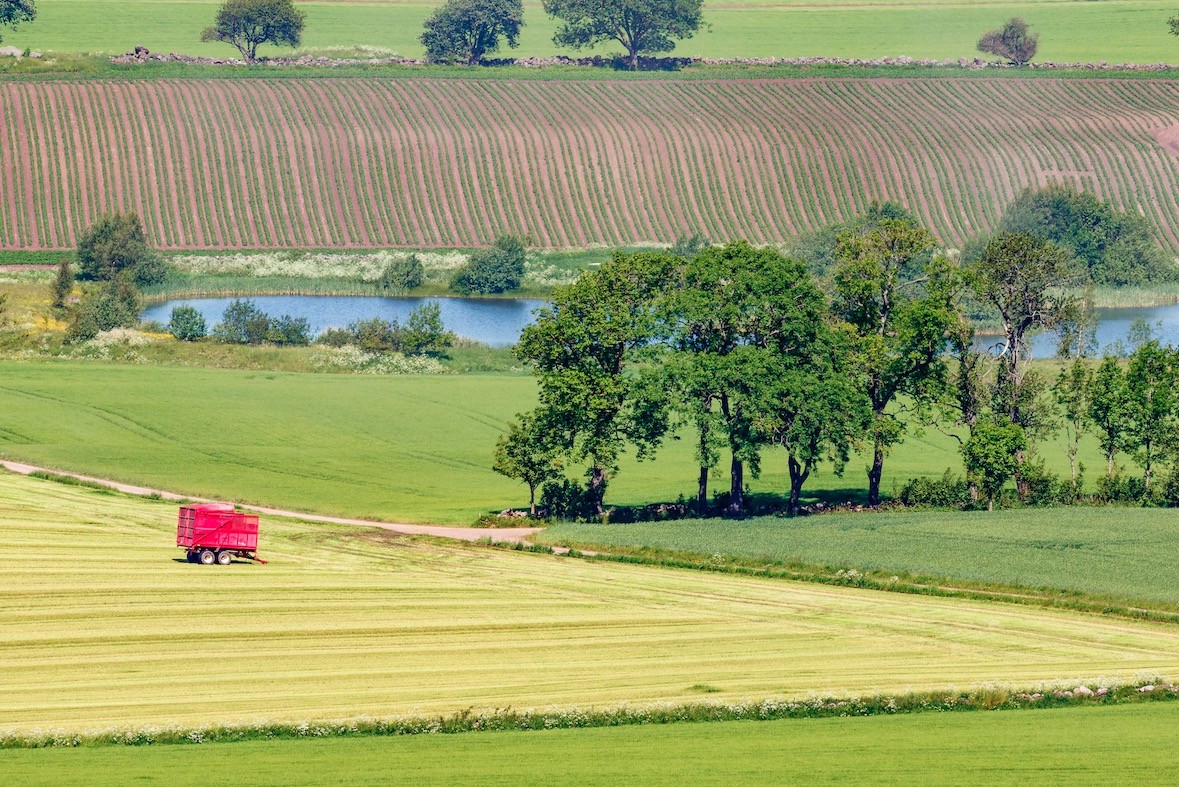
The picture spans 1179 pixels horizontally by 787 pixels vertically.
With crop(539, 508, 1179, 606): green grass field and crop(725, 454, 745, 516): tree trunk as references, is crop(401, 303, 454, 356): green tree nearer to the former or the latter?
crop(725, 454, 745, 516): tree trunk

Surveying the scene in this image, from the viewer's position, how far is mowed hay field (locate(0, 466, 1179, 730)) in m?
46.0

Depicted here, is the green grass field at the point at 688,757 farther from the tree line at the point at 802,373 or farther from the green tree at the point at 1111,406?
the green tree at the point at 1111,406

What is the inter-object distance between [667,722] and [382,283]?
120057mm

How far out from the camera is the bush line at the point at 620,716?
134 feet

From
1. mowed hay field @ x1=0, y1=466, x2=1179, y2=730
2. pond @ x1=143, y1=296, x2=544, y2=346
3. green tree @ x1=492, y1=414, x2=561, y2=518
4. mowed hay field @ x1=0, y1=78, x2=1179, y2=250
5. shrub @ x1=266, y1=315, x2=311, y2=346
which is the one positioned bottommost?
mowed hay field @ x1=0, y1=466, x2=1179, y2=730

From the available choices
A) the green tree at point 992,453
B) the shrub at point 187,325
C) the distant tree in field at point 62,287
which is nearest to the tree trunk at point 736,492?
the green tree at point 992,453

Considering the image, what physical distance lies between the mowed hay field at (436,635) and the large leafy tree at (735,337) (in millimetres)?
12767

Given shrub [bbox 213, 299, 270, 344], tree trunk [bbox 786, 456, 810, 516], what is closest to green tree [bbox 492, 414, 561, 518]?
tree trunk [bbox 786, 456, 810, 516]

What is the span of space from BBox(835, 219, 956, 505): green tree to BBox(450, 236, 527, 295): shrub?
259 feet

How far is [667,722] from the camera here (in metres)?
43.9

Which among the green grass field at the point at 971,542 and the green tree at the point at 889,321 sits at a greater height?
the green tree at the point at 889,321

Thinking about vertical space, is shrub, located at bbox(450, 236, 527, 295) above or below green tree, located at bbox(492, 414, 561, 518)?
above

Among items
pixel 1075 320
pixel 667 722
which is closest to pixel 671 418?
pixel 1075 320

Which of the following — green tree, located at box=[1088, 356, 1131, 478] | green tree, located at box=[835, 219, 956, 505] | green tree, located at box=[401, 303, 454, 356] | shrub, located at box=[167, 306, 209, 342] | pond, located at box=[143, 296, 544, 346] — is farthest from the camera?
pond, located at box=[143, 296, 544, 346]
